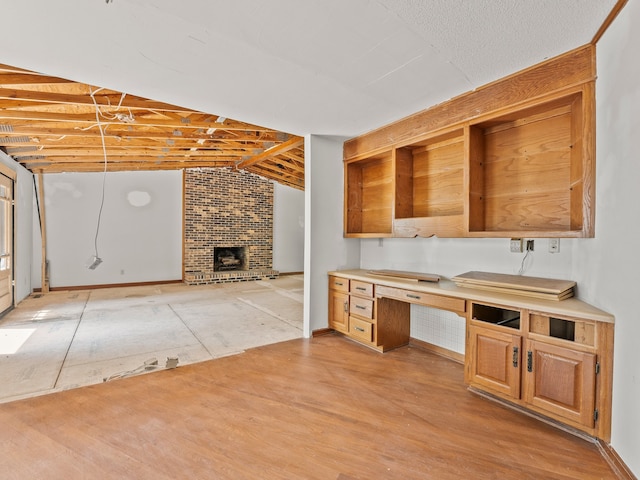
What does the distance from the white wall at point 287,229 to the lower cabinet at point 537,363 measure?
800 cm

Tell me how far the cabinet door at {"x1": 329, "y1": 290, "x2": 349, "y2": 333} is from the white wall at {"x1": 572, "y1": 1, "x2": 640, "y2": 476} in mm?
2411

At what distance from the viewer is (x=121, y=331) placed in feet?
13.9

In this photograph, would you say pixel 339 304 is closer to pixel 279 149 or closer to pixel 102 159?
pixel 279 149

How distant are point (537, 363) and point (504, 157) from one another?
1763 millimetres

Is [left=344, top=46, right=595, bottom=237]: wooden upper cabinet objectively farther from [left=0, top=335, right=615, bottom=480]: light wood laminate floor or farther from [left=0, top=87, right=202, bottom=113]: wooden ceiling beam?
[left=0, top=87, right=202, bottom=113]: wooden ceiling beam

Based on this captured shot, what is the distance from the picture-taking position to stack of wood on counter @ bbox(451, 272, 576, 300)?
7.36 ft

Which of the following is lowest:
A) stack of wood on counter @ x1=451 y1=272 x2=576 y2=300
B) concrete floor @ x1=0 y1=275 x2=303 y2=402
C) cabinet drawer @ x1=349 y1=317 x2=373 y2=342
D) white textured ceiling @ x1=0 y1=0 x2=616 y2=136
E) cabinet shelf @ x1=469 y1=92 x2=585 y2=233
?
concrete floor @ x1=0 y1=275 x2=303 y2=402

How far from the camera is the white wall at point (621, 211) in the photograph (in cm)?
168

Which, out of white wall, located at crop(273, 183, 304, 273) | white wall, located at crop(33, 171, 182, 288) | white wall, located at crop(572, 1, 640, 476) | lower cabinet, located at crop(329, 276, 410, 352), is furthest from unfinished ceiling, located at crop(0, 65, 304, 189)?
white wall, located at crop(572, 1, 640, 476)

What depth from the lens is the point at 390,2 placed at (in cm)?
168

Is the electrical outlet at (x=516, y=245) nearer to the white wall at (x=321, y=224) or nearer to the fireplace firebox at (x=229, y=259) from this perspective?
the white wall at (x=321, y=224)

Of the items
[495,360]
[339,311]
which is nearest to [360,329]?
[339,311]

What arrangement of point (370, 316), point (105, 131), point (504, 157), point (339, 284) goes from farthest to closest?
point (105, 131) < point (339, 284) < point (370, 316) < point (504, 157)

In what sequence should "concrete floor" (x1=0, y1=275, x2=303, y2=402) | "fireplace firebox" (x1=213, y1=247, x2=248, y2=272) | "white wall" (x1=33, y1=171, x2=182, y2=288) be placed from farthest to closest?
"fireplace firebox" (x1=213, y1=247, x2=248, y2=272) → "white wall" (x1=33, y1=171, x2=182, y2=288) → "concrete floor" (x1=0, y1=275, x2=303, y2=402)
